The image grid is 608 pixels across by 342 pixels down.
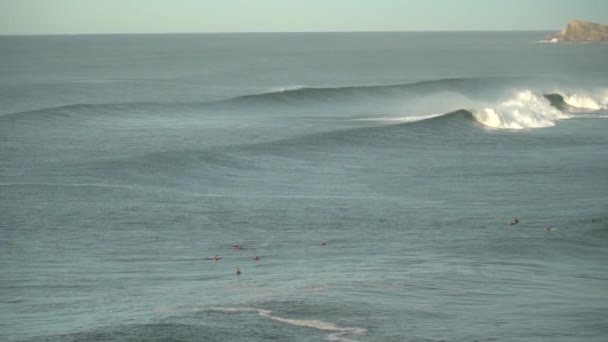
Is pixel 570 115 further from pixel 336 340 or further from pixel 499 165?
pixel 336 340

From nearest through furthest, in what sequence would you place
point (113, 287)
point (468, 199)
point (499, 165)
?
point (113, 287)
point (468, 199)
point (499, 165)

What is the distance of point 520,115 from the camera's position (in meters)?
72.9

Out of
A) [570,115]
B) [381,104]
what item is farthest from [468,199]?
[381,104]

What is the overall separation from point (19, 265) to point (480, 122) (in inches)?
1855

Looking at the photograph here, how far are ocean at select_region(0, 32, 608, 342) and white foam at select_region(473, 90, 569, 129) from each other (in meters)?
0.23

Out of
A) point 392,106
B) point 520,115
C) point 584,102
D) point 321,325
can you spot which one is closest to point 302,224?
point 321,325

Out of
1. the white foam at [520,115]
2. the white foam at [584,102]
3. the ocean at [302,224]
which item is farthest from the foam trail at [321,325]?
the white foam at [584,102]

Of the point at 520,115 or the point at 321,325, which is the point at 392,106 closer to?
the point at 520,115

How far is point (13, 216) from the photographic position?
36.6m

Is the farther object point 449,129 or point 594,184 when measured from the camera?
point 449,129

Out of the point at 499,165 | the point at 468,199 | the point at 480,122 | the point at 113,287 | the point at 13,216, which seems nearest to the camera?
the point at 113,287

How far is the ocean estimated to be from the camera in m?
22.9

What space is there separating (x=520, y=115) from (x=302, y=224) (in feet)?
136

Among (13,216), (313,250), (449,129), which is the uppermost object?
(449,129)
